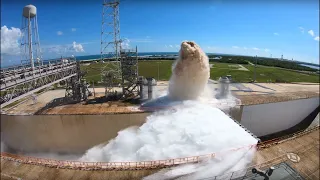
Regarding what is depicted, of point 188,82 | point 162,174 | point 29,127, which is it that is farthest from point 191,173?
point 29,127

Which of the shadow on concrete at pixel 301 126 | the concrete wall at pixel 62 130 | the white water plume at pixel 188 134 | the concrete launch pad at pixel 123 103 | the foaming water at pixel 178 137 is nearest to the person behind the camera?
the white water plume at pixel 188 134

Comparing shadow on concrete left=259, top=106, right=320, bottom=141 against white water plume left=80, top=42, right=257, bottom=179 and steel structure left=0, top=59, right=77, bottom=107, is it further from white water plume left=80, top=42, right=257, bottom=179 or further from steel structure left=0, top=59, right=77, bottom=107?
steel structure left=0, top=59, right=77, bottom=107

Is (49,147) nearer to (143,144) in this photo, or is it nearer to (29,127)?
(29,127)

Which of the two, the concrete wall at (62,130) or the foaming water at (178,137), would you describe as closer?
Answer: the foaming water at (178,137)

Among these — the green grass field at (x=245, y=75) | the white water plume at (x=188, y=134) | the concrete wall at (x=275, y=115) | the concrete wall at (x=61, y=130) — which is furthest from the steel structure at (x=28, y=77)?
the concrete wall at (x=275, y=115)

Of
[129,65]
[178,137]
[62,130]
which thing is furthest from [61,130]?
[178,137]

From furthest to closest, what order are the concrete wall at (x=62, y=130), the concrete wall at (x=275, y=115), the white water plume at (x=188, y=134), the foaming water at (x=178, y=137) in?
the concrete wall at (x=275, y=115) → the concrete wall at (x=62, y=130) → the foaming water at (x=178, y=137) → the white water plume at (x=188, y=134)

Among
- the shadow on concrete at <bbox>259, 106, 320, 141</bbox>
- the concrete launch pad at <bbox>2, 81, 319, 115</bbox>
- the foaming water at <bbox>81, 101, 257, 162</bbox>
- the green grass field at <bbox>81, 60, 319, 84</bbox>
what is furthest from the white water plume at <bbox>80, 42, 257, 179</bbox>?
the green grass field at <bbox>81, 60, 319, 84</bbox>

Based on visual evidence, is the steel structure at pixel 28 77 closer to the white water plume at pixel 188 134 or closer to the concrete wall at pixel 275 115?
the white water plume at pixel 188 134

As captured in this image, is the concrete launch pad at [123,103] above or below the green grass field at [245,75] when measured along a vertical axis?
below
